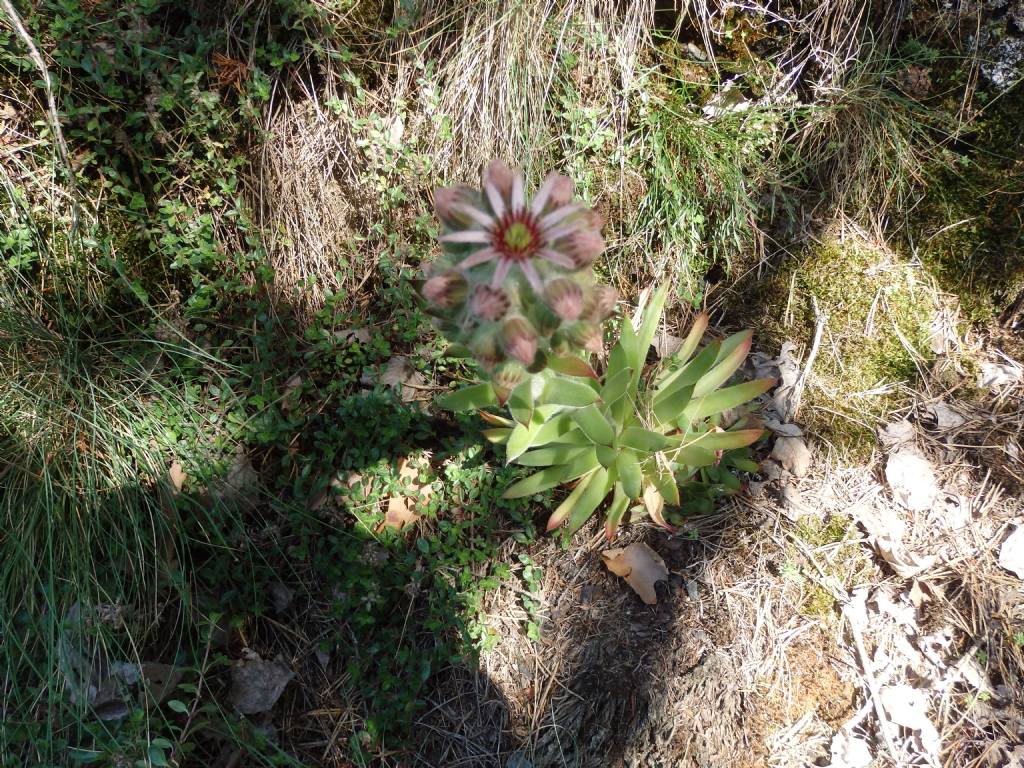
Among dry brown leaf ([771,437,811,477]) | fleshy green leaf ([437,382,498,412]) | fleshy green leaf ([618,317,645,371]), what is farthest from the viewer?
dry brown leaf ([771,437,811,477])

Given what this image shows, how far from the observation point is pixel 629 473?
2135 mm

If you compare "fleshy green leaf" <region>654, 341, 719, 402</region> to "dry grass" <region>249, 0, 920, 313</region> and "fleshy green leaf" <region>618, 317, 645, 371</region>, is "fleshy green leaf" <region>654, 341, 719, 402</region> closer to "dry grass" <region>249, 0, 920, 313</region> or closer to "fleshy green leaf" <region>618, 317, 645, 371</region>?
"fleshy green leaf" <region>618, 317, 645, 371</region>

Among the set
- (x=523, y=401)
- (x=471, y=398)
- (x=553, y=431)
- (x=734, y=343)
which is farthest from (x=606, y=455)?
(x=734, y=343)

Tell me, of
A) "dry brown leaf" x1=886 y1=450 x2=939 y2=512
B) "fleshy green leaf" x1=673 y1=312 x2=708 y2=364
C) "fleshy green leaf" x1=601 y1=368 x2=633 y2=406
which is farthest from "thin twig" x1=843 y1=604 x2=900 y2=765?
"fleshy green leaf" x1=601 y1=368 x2=633 y2=406

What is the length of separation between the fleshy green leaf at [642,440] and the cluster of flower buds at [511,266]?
54 centimetres

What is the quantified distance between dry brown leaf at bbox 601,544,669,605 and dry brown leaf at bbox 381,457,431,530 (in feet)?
2.52

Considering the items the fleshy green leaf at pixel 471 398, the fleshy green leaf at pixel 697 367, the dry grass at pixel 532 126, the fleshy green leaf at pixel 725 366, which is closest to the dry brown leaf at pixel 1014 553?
the fleshy green leaf at pixel 725 366

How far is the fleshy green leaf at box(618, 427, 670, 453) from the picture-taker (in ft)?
6.72

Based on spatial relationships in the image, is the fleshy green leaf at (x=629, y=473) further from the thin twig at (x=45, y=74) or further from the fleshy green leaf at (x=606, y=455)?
the thin twig at (x=45, y=74)

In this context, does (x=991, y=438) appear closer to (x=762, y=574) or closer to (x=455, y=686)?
(x=762, y=574)

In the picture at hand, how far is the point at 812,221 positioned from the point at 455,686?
97.5 inches

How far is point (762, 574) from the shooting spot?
2420 mm

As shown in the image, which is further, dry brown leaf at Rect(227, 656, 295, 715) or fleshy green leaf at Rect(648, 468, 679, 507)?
dry brown leaf at Rect(227, 656, 295, 715)

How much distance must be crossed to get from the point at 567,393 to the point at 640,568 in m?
0.85
